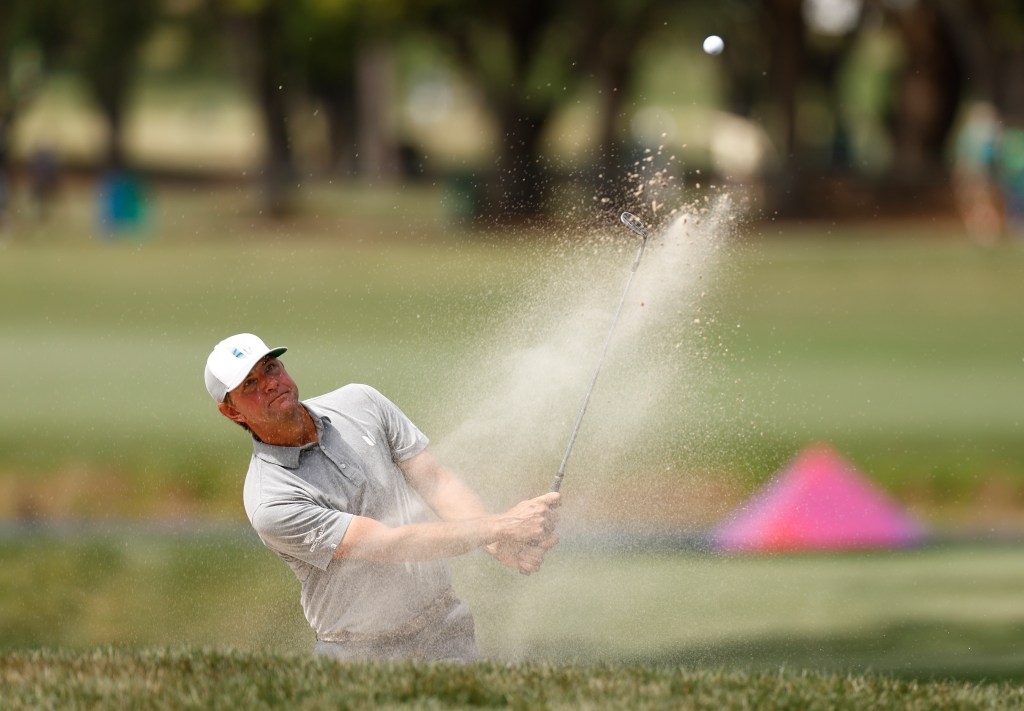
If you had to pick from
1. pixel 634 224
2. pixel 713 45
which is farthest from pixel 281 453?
pixel 713 45

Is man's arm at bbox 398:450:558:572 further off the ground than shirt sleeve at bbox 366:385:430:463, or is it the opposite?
shirt sleeve at bbox 366:385:430:463

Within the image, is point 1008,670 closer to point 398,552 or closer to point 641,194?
point 641,194

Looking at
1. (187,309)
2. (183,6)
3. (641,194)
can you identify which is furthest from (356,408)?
(183,6)

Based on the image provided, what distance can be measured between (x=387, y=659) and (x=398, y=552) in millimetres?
364

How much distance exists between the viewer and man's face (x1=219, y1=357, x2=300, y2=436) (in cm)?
585

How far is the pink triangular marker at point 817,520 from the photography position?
1099 centimetres

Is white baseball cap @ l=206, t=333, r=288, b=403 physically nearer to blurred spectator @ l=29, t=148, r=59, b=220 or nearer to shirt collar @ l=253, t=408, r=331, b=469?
shirt collar @ l=253, t=408, r=331, b=469

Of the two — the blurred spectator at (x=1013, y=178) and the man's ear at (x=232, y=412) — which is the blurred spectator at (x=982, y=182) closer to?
the blurred spectator at (x=1013, y=178)

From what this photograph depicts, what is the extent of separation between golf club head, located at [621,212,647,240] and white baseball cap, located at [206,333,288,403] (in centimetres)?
127

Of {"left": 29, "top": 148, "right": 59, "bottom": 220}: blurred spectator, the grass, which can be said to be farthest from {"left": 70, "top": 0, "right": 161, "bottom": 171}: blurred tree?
the grass

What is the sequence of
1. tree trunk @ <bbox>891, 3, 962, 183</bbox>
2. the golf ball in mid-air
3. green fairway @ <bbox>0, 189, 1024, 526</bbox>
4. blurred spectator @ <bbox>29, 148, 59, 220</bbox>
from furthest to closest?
tree trunk @ <bbox>891, 3, 962, 183</bbox> < blurred spectator @ <bbox>29, 148, 59, 220</bbox> < green fairway @ <bbox>0, 189, 1024, 526</bbox> < the golf ball in mid-air

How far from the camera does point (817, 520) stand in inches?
443

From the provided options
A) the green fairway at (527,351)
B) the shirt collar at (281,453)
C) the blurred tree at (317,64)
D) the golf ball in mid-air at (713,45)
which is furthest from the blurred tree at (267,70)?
the shirt collar at (281,453)

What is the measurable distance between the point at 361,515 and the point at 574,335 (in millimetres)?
1669
